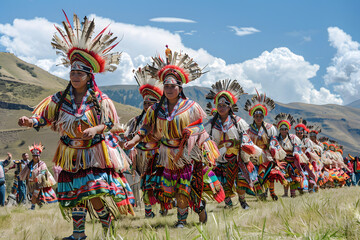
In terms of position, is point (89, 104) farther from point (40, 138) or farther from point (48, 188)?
point (40, 138)

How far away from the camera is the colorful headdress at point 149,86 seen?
26.7 feet

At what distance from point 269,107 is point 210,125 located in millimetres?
2727

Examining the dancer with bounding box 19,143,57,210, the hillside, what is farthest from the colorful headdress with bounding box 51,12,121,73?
the hillside

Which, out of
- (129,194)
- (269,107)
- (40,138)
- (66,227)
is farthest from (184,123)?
(40,138)

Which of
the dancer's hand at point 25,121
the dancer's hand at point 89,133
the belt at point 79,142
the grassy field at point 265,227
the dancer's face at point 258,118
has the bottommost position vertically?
the grassy field at point 265,227

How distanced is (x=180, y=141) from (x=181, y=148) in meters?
0.21

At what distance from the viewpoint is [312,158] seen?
13.4 meters

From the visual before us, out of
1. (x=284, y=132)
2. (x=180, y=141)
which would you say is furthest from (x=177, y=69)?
(x=284, y=132)

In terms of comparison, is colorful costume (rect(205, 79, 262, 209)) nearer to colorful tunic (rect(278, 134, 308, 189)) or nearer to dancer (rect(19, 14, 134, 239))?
dancer (rect(19, 14, 134, 239))

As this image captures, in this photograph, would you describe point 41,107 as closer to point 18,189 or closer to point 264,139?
point 264,139

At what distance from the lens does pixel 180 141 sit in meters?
5.88

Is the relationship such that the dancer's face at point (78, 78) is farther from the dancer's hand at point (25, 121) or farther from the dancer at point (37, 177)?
the dancer at point (37, 177)

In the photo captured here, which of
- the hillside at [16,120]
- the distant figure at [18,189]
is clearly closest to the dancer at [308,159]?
the distant figure at [18,189]

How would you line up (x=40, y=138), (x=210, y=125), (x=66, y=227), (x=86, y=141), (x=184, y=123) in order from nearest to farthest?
(x=86, y=141) < (x=184, y=123) < (x=66, y=227) < (x=210, y=125) < (x=40, y=138)
